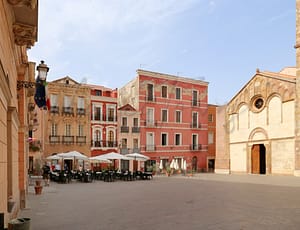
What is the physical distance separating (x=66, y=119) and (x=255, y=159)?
19.3m

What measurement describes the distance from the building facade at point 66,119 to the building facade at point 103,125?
0.59 meters

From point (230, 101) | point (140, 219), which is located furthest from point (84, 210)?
point (230, 101)

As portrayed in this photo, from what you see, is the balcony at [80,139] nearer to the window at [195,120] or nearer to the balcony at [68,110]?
the balcony at [68,110]

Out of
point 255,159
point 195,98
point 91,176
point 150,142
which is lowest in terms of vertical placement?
point 91,176

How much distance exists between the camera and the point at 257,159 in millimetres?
33875

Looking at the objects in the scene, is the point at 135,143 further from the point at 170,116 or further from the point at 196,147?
the point at 196,147

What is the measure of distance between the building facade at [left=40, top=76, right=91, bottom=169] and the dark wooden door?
54.3 feet

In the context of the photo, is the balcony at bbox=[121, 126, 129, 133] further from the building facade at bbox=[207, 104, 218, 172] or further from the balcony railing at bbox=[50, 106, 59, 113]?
the building facade at bbox=[207, 104, 218, 172]

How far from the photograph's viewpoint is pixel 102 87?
42.8m

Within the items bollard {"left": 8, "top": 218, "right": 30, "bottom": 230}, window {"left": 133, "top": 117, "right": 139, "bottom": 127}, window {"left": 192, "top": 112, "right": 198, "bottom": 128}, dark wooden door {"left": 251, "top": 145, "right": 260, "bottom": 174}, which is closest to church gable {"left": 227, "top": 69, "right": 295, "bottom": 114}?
dark wooden door {"left": 251, "top": 145, "right": 260, "bottom": 174}

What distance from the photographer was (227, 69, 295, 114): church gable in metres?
31.0

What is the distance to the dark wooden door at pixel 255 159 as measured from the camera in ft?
111

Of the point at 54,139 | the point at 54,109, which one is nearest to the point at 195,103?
the point at 54,109

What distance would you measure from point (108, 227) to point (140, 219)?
1.27 meters
